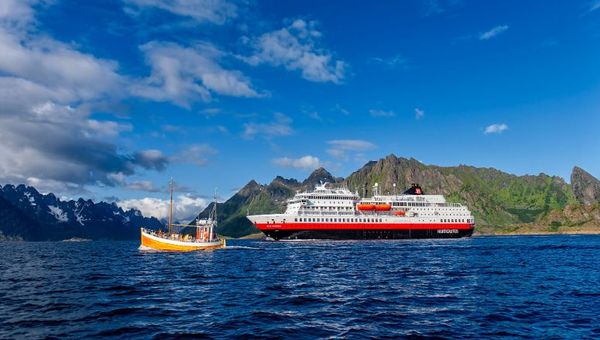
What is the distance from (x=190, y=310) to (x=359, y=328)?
10566mm

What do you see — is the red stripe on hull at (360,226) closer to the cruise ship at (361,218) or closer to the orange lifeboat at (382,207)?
the cruise ship at (361,218)

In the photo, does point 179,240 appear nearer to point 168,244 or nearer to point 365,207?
point 168,244

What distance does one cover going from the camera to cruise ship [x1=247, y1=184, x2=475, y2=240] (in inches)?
5020

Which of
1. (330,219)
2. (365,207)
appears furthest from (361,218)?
(330,219)

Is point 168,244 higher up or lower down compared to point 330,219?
lower down

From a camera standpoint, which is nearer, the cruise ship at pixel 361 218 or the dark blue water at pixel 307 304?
the dark blue water at pixel 307 304

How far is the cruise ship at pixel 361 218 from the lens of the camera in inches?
5020

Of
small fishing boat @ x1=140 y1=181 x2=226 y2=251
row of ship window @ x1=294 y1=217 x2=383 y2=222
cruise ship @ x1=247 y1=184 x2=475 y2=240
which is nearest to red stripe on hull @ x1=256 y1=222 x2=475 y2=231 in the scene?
cruise ship @ x1=247 y1=184 x2=475 y2=240

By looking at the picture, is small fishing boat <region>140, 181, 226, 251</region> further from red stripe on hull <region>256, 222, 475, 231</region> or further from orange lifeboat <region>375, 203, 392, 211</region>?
orange lifeboat <region>375, 203, 392, 211</region>

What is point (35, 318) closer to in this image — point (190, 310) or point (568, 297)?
point (190, 310)

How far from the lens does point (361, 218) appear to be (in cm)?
13400

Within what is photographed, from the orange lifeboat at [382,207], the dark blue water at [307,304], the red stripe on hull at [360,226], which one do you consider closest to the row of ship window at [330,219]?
the red stripe on hull at [360,226]

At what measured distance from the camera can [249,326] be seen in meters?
21.2

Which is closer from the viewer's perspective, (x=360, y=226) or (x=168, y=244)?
(x=168, y=244)
